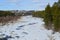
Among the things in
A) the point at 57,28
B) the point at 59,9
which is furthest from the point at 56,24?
the point at 59,9

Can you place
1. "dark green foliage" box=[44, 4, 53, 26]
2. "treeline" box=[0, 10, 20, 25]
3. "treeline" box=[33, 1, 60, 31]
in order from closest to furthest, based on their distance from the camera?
"treeline" box=[33, 1, 60, 31] < "dark green foliage" box=[44, 4, 53, 26] < "treeline" box=[0, 10, 20, 25]

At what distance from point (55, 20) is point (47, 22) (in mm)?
3267

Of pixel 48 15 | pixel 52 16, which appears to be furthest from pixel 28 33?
pixel 48 15

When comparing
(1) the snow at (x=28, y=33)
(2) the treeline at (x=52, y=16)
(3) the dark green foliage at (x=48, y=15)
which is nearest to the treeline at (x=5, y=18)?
(1) the snow at (x=28, y=33)

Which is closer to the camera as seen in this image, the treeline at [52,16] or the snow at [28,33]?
the snow at [28,33]

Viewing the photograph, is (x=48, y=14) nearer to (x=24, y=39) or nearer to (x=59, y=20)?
(x=59, y=20)

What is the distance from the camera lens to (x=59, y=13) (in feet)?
51.8

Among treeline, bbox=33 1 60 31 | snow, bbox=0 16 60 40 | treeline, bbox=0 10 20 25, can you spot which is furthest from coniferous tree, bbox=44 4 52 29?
treeline, bbox=0 10 20 25

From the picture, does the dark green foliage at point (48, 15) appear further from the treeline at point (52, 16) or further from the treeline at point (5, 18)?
the treeline at point (5, 18)

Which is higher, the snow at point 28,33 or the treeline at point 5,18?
the snow at point 28,33

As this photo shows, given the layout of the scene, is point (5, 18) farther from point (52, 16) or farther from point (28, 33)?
point (28, 33)

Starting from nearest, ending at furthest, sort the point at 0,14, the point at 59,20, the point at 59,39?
the point at 59,39 < the point at 59,20 < the point at 0,14

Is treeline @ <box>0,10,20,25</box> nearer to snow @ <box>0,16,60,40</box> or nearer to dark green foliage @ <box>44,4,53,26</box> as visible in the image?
snow @ <box>0,16,60,40</box>

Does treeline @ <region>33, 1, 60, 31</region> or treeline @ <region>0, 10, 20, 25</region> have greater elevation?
treeline @ <region>33, 1, 60, 31</region>
